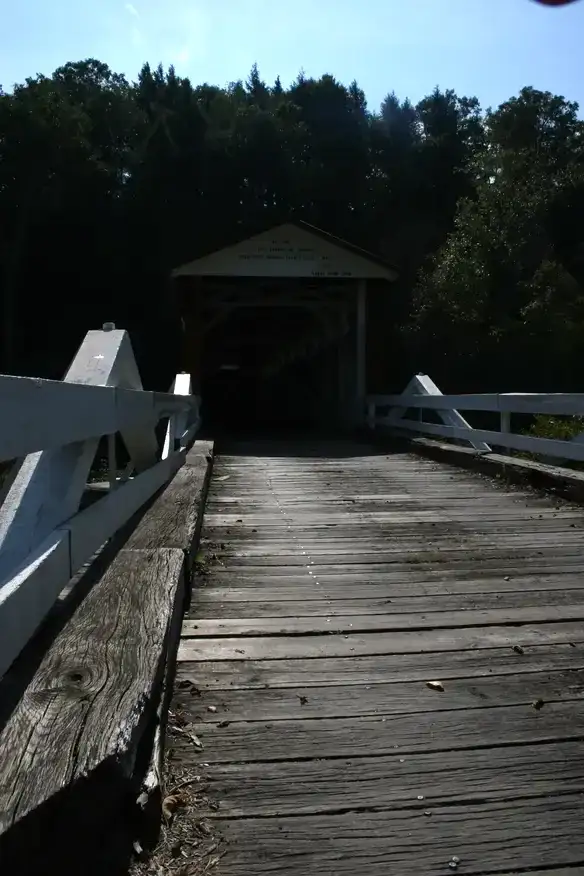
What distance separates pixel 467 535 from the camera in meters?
4.71

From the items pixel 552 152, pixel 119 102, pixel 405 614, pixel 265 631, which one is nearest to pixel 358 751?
pixel 265 631

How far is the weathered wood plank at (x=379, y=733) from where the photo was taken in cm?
204

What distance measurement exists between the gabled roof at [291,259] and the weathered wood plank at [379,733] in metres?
12.7

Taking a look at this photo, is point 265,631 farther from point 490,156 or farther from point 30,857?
point 490,156

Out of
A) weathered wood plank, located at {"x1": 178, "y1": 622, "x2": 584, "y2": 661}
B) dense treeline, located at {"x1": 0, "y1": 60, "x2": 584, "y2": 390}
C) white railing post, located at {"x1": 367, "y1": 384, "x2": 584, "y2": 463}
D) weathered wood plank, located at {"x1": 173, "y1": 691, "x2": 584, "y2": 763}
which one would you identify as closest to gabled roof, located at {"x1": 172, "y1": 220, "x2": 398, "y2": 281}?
white railing post, located at {"x1": 367, "y1": 384, "x2": 584, "y2": 463}

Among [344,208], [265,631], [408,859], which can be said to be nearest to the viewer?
[408,859]

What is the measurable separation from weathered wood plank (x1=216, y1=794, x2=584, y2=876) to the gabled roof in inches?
516

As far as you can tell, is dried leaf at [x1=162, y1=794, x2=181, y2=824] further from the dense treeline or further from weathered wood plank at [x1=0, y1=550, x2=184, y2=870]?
the dense treeline

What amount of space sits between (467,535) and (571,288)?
19817mm

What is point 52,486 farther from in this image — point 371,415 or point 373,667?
point 371,415

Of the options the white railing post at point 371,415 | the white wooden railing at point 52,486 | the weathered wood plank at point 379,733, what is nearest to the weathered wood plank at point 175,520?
the white wooden railing at point 52,486

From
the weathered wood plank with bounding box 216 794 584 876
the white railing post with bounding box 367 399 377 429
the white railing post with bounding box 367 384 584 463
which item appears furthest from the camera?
the white railing post with bounding box 367 399 377 429

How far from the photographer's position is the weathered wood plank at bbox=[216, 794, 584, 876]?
1.62m

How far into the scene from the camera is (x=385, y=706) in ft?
7.53
